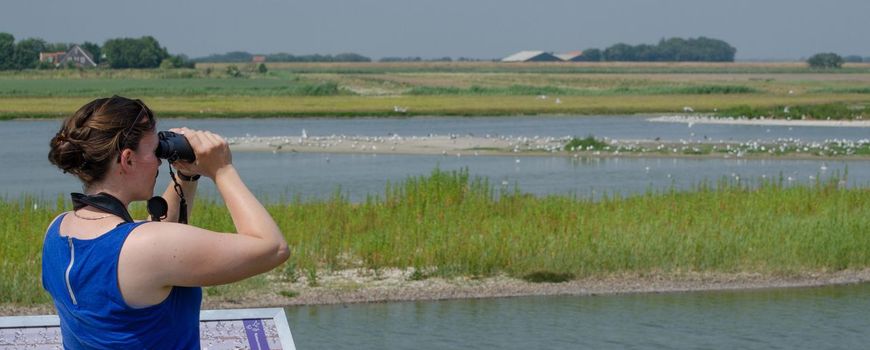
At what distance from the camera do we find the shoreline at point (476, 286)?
13.1 meters

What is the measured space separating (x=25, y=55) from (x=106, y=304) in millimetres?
143479

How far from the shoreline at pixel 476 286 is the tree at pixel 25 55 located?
127208 millimetres

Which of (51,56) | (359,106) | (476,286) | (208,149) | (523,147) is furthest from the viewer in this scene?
(51,56)

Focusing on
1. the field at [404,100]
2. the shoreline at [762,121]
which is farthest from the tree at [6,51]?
the shoreline at [762,121]

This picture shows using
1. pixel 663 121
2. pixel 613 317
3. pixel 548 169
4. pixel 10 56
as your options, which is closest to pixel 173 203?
pixel 613 317

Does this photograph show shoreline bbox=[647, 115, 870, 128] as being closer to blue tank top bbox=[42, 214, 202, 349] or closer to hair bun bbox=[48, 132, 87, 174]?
blue tank top bbox=[42, 214, 202, 349]

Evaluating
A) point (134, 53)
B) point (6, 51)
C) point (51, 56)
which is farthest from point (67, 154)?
point (51, 56)

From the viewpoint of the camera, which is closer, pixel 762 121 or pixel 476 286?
pixel 476 286

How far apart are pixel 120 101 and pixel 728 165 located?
3121 cm

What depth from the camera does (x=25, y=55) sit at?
140625mm

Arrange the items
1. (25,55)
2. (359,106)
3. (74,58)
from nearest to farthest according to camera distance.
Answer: (359,106) < (25,55) < (74,58)

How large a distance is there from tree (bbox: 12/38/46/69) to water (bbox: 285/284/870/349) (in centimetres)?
12830

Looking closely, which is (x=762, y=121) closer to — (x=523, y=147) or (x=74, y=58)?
(x=523, y=147)

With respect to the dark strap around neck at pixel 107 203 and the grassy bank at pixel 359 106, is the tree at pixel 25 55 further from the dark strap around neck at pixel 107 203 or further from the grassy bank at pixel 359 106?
the dark strap around neck at pixel 107 203
